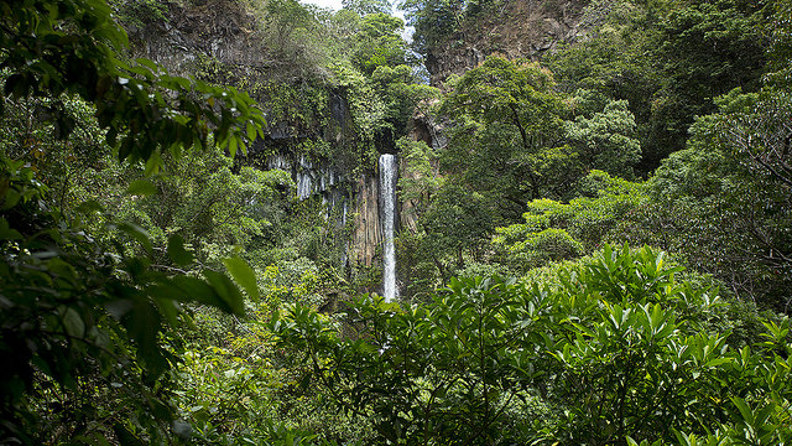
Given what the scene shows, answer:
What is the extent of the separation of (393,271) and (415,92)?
19.0 feet

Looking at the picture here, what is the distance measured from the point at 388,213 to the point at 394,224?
1.40 ft

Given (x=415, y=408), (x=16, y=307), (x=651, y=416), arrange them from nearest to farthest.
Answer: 1. (x=16, y=307)
2. (x=651, y=416)
3. (x=415, y=408)

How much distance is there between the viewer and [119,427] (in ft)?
2.04

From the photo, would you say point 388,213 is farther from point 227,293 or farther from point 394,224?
point 227,293

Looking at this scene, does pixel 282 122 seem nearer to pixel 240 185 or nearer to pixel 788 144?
pixel 240 185

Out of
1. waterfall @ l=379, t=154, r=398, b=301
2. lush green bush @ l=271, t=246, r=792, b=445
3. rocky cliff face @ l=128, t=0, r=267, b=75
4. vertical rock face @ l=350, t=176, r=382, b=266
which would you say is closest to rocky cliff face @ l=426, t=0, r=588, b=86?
waterfall @ l=379, t=154, r=398, b=301

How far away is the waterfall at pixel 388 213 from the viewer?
11906 mm

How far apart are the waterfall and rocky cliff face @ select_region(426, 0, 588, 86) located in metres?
4.29

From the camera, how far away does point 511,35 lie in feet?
44.4

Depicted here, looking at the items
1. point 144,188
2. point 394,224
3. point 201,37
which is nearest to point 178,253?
point 144,188

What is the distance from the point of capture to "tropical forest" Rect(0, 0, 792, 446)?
0.73 m

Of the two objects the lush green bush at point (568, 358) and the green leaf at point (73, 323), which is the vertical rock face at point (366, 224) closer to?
the lush green bush at point (568, 358)

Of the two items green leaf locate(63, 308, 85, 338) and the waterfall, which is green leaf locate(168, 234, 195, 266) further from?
the waterfall

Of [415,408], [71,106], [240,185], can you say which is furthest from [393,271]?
[415,408]
